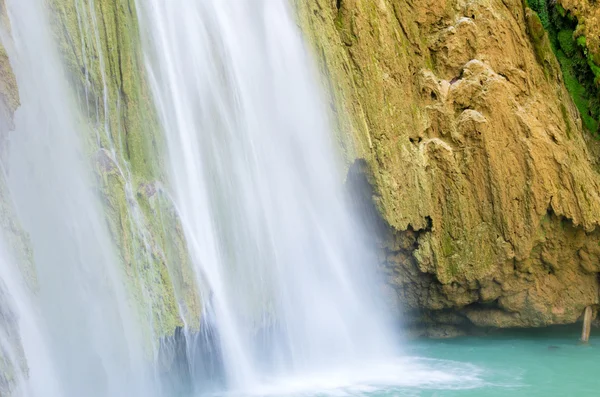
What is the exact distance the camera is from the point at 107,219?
8.42 metres

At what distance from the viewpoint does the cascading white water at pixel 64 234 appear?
777 centimetres

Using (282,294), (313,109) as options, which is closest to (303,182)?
(313,109)

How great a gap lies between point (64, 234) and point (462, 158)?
8.32 metres

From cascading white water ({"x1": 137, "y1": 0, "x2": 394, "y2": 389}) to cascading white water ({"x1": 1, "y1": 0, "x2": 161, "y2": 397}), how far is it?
1500 millimetres

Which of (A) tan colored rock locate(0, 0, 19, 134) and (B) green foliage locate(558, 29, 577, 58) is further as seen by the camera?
(B) green foliage locate(558, 29, 577, 58)

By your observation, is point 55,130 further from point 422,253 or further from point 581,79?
point 581,79

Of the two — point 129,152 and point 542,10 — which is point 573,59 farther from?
point 129,152

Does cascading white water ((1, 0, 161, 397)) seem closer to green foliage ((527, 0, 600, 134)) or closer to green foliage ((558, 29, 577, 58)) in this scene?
green foliage ((527, 0, 600, 134))

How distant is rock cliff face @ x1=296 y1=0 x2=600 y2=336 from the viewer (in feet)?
43.4

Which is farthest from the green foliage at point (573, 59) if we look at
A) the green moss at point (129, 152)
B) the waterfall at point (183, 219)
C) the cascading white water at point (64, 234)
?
the cascading white water at point (64, 234)

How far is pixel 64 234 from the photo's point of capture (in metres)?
8.09

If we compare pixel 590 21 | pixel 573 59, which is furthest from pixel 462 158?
pixel 590 21

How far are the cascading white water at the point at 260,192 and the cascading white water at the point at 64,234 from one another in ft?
4.92

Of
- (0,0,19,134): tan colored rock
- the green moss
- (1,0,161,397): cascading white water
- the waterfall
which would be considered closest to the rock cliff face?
the waterfall
